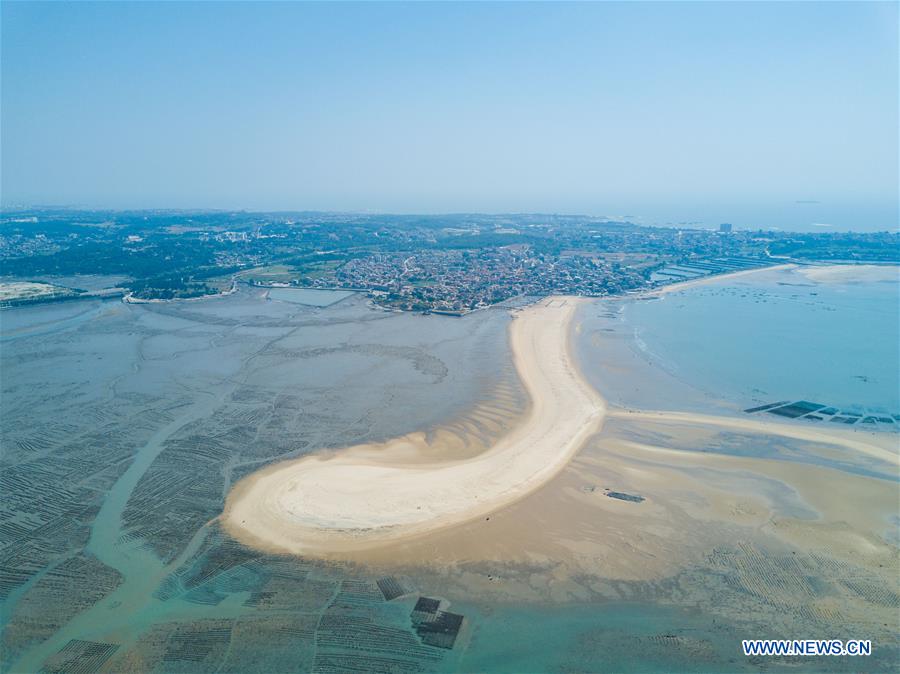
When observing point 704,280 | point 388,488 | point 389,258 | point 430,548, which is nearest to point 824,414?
point 430,548

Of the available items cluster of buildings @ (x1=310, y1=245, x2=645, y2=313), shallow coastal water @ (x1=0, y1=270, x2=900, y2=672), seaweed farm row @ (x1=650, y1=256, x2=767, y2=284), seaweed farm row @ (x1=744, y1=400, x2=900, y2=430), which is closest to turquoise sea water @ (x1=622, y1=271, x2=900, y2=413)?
seaweed farm row @ (x1=744, y1=400, x2=900, y2=430)

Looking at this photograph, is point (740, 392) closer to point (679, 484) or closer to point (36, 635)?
point (679, 484)

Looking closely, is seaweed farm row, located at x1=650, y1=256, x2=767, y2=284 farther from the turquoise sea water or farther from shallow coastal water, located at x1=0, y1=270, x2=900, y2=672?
shallow coastal water, located at x1=0, y1=270, x2=900, y2=672

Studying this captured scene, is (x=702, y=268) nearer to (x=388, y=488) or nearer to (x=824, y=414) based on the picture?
(x=824, y=414)

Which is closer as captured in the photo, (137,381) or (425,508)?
(425,508)

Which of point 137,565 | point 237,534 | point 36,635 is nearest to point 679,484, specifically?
point 237,534

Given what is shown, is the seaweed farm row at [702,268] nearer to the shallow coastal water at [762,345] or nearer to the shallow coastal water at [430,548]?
the shallow coastal water at [762,345]
